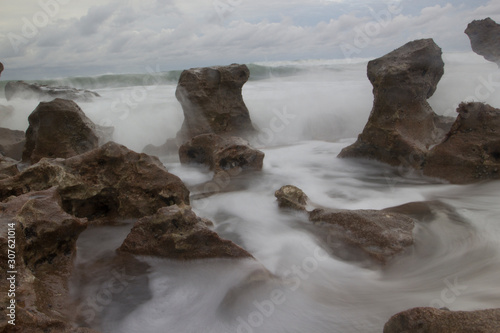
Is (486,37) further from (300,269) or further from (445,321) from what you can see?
(445,321)

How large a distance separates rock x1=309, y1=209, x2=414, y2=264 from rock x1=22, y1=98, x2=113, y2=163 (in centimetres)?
380

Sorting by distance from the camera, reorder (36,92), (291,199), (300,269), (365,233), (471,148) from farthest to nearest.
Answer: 1. (36,92)
2. (471,148)
3. (291,199)
4. (365,233)
5. (300,269)

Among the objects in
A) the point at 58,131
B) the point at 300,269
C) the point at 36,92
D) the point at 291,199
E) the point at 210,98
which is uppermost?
the point at 210,98

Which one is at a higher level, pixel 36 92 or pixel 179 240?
pixel 36 92

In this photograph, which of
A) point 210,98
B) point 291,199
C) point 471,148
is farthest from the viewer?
point 210,98

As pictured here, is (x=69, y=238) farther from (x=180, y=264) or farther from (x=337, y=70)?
(x=337, y=70)

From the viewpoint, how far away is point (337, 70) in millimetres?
23078

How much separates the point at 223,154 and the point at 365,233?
2.67 m

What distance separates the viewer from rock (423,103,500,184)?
15.3 ft

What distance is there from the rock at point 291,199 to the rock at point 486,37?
928 centimetres

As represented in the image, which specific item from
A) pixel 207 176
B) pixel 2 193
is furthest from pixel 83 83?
pixel 2 193

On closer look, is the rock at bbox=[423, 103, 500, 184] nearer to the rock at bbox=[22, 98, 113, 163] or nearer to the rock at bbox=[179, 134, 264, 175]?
the rock at bbox=[179, 134, 264, 175]

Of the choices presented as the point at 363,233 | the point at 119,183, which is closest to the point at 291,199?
the point at 363,233

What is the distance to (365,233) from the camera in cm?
323
